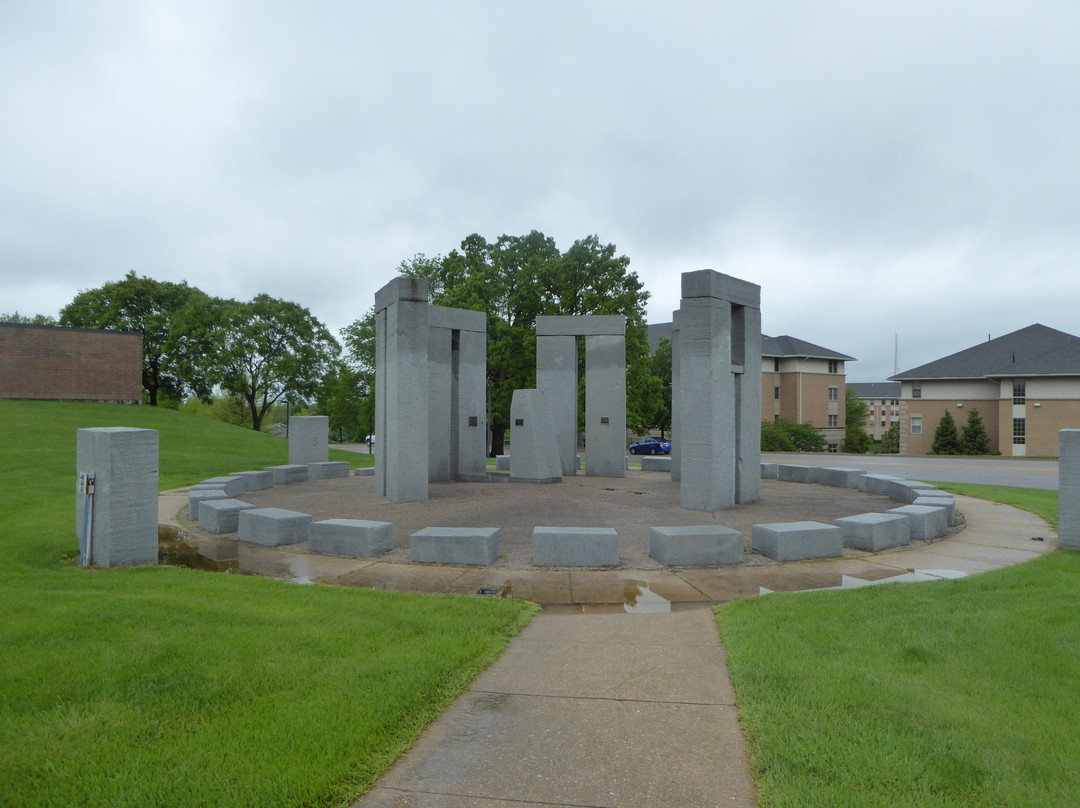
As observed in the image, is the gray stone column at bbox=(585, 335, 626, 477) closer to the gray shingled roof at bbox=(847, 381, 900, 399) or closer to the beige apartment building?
the beige apartment building

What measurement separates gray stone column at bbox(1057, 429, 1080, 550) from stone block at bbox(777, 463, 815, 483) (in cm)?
905

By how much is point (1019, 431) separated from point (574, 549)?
52.2 meters

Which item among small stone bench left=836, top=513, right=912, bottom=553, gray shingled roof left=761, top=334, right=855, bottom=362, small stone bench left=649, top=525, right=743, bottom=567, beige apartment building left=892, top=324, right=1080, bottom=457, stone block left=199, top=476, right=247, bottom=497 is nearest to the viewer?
small stone bench left=649, top=525, right=743, bottom=567

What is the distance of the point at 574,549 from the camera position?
8.66 meters

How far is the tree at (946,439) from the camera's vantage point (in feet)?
163

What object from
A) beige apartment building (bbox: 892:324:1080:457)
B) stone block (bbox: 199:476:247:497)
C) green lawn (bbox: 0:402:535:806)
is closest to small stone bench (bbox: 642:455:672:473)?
stone block (bbox: 199:476:247:497)

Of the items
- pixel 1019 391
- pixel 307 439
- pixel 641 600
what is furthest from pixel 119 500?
pixel 1019 391

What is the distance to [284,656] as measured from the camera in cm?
496

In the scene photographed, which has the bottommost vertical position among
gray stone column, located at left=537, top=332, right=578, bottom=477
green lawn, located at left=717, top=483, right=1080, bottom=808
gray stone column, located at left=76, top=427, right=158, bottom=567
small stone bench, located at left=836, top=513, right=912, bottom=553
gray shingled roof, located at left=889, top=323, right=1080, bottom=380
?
green lawn, located at left=717, top=483, right=1080, bottom=808

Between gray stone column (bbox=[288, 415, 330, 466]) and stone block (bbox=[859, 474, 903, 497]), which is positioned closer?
stone block (bbox=[859, 474, 903, 497])

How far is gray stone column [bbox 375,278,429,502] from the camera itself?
1409 cm

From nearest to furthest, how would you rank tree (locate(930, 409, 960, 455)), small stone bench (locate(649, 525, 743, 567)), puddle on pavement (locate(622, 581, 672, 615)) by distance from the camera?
puddle on pavement (locate(622, 581, 672, 615))
small stone bench (locate(649, 525, 743, 567))
tree (locate(930, 409, 960, 455))

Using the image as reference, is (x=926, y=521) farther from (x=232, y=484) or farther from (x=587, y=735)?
(x=232, y=484)

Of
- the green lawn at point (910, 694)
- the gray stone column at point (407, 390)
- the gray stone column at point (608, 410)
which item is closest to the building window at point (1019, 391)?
the gray stone column at point (608, 410)
